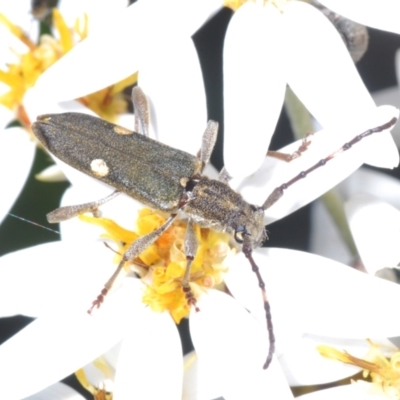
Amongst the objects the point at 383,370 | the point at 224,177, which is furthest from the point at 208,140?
the point at 383,370

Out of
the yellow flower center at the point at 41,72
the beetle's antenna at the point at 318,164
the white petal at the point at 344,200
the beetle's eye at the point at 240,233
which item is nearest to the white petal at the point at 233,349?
the beetle's eye at the point at 240,233

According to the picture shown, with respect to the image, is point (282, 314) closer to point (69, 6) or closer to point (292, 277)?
point (292, 277)

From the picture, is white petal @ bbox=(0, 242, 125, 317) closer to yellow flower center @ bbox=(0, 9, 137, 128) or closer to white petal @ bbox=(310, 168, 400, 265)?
yellow flower center @ bbox=(0, 9, 137, 128)

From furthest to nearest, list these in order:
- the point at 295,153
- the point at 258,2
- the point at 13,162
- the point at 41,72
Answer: the point at 41,72
the point at 13,162
the point at 258,2
the point at 295,153

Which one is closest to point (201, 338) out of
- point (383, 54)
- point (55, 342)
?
point (55, 342)

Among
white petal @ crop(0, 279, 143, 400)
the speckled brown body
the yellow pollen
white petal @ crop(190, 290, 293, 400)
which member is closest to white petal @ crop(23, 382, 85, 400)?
the yellow pollen

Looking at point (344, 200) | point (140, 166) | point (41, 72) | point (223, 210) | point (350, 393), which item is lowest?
point (350, 393)

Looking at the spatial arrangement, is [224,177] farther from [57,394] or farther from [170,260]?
[57,394]
